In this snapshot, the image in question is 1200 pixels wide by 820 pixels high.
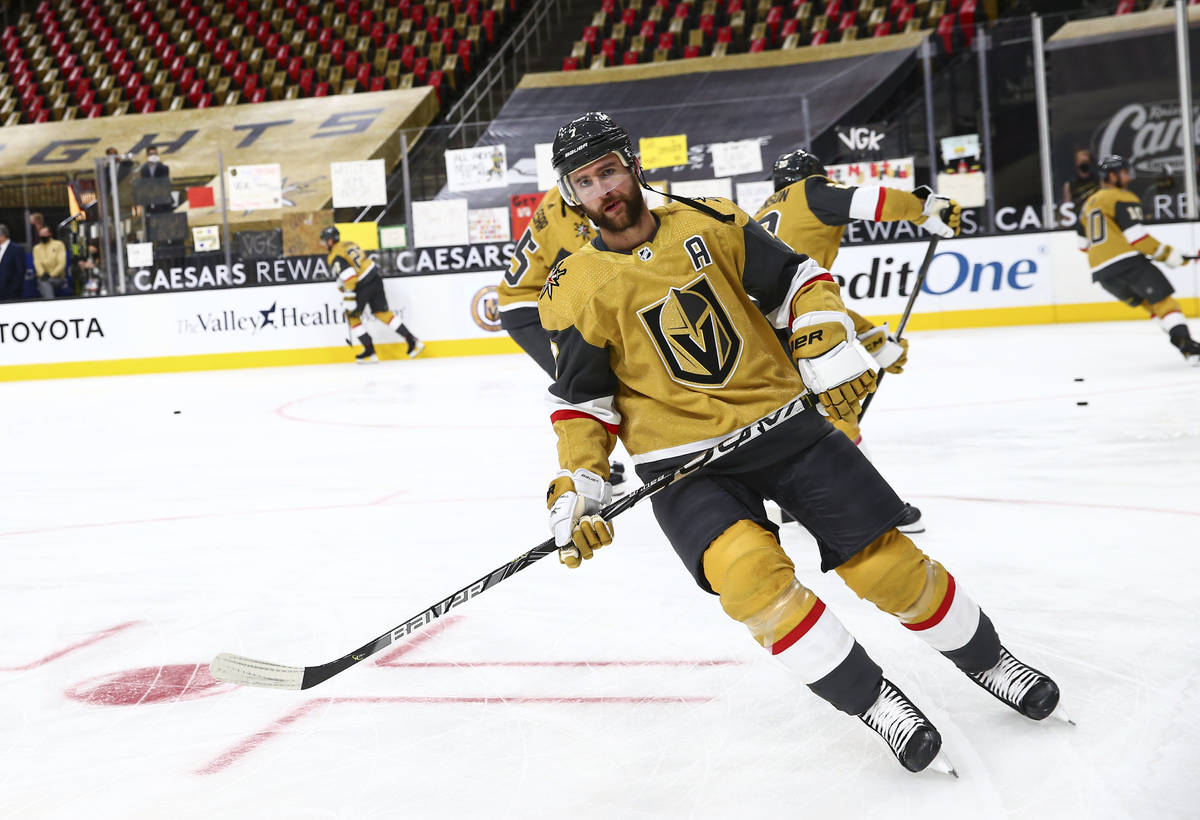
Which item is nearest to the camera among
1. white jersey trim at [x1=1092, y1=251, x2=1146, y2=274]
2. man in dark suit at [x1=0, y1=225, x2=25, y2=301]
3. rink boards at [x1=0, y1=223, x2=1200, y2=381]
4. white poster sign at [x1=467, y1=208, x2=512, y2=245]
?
white jersey trim at [x1=1092, y1=251, x2=1146, y2=274]

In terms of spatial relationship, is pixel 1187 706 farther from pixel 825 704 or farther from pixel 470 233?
pixel 470 233

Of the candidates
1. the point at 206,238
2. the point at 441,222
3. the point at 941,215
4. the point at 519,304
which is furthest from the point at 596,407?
the point at 206,238

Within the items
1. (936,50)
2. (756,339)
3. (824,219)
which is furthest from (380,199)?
(756,339)

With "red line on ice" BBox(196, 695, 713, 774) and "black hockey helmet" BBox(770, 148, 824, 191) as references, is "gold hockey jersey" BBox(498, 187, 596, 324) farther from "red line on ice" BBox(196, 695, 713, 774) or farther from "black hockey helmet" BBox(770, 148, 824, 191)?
"red line on ice" BBox(196, 695, 713, 774)

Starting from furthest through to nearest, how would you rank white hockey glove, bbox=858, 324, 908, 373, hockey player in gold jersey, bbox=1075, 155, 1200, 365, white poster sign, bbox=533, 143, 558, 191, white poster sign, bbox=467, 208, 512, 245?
1. white poster sign, bbox=467, 208, 512, 245
2. white poster sign, bbox=533, 143, 558, 191
3. hockey player in gold jersey, bbox=1075, 155, 1200, 365
4. white hockey glove, bbox=858, 324, 908, 373

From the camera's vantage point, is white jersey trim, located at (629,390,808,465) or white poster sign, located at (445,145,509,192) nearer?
white jersey trim, located at (629,390,808,465)

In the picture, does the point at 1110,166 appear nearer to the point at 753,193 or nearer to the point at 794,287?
the point at 753,193

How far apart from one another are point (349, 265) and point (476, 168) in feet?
4.52

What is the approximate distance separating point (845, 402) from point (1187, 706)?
0.76m

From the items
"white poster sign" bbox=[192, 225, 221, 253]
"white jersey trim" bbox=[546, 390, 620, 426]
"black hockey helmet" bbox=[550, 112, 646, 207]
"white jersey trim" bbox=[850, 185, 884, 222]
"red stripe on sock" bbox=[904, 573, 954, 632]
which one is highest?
"black hockey helmet" bbox=[550, 112, 646, 207]

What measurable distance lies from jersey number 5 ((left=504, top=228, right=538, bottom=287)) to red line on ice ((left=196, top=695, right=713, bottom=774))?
81.0 inches

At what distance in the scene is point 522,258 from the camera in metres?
4.06

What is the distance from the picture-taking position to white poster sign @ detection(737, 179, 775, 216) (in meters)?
9.89

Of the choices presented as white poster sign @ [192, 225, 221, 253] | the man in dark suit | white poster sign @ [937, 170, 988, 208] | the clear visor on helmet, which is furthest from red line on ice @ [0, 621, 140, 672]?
the man in dark suit
